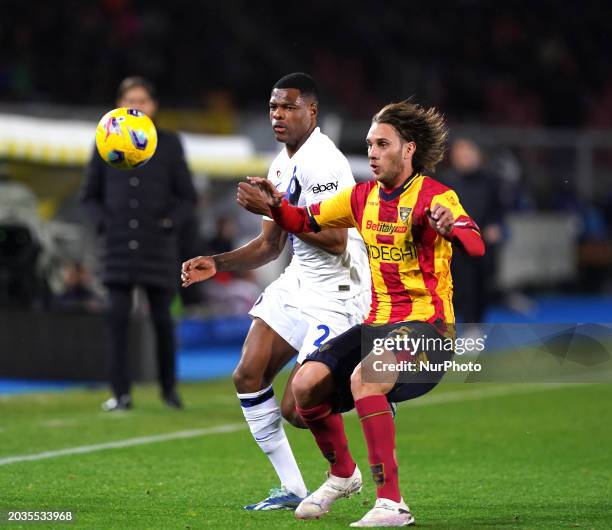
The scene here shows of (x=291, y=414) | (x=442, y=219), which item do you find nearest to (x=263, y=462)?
(x=291, y=414)

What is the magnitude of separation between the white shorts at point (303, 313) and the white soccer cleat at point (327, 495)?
670 millimetres

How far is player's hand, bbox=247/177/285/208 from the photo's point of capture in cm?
613

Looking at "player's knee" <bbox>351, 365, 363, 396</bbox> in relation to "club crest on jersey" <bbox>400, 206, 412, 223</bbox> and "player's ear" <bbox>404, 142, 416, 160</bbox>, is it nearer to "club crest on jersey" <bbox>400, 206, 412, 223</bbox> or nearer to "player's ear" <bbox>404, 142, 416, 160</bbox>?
"club crest on jersey" <bbox>400, 206, 412, 223</bbox>

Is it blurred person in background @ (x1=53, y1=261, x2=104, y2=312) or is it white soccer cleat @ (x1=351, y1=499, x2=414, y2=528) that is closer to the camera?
white soccer cleat @ (x1=351, y1=499, x2=414, y2=528)

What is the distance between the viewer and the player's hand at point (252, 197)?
20.1 feet

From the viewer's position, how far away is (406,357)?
19.4ft

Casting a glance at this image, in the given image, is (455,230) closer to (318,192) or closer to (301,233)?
(301,233)

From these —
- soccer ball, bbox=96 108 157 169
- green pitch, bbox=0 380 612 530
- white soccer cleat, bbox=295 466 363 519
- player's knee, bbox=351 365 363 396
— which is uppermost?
soccer ball, bbox=96 108 157 169

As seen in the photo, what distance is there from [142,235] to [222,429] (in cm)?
180

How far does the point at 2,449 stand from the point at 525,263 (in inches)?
627

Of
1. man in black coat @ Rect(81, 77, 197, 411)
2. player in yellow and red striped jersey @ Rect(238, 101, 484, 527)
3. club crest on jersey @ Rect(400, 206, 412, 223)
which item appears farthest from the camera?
man in black coat @ Rect(81, 77, 197, 411)

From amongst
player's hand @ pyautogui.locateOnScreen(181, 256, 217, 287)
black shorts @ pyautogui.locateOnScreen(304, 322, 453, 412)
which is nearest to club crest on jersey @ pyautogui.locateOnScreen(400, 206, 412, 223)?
black shorts @ pyautogui.locateOnScreen(304, 322, 453, 412)

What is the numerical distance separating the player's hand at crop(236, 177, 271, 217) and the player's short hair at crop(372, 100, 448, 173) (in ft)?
2.02

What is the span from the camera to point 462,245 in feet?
18.2
